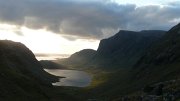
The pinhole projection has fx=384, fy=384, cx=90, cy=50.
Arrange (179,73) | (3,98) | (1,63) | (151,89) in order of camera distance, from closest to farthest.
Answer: (3,98) → (151,89) → (1,63) → (179,73)

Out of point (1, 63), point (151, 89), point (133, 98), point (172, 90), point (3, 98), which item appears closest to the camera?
point (3, 98)

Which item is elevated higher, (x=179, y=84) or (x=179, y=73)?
(x=179, y=73)

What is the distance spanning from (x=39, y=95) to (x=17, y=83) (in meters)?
9.09

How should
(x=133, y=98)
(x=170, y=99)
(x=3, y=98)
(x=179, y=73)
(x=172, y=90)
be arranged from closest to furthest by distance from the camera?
(x=170, y=99) < (x=3, y=98) < (x=172, y=90) < (x=133, y=98) < (x=179, y=73)

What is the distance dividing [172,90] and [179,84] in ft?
24.5

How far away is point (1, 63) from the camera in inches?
5989

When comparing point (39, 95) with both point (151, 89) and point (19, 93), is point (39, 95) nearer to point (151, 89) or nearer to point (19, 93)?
point (19, 93)

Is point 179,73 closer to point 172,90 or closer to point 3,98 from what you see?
point 172,90

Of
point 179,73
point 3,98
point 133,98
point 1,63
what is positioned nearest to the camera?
point 3,98

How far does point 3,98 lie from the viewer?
11044 centimetres

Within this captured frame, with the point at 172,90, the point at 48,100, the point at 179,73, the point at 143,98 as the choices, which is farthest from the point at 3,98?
the point at 179,73

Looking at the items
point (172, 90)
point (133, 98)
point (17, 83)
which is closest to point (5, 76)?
point (17, 83)

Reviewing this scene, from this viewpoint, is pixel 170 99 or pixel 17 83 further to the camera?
pixel 17 83

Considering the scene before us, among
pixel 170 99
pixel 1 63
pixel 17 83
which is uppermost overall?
pixel 1 63
